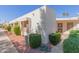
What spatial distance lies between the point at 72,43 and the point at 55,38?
31cm

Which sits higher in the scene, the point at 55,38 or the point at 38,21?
the point at 38,21

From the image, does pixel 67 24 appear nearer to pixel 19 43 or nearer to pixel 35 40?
pixel 35 40

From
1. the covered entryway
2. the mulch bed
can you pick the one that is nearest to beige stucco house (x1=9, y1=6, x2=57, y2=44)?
the covered entryway

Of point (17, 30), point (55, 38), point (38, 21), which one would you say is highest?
point (38, 21)

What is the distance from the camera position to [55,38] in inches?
184

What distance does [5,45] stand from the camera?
467 cm

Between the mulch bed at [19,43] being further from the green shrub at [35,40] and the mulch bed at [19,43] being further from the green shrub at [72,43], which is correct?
the green shrub at [72,43]

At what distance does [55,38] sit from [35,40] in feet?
1.17

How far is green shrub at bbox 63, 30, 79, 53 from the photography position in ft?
15.1

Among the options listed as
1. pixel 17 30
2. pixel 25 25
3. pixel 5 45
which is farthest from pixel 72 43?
pixel 5 45

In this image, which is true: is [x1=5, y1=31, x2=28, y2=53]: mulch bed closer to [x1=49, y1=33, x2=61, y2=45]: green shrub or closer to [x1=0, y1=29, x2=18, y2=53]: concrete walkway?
[x1=0, y1=29, x2=18, y2=53]: concrete walkway

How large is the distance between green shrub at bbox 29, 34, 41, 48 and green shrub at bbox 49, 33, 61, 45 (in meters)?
0.21
